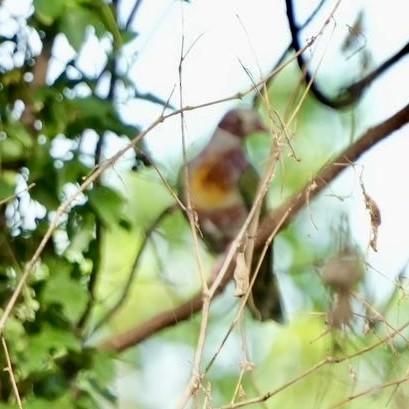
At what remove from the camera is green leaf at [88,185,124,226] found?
127cm

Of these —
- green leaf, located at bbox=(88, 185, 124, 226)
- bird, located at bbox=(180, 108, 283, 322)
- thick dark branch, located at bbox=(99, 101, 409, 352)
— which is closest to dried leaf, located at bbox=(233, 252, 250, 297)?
thick dark branch, located at bbox=(99, 101, 409, 352)

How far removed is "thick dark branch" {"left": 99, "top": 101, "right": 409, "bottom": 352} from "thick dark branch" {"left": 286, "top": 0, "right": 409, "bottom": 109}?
0.11 metres

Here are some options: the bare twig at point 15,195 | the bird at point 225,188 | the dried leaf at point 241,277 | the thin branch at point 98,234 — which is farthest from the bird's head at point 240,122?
the dried leaf at point 241,277

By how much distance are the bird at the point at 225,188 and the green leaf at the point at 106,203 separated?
19 cm

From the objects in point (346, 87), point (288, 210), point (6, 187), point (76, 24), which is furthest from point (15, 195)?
point (346, 87)

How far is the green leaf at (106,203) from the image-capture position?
127cm

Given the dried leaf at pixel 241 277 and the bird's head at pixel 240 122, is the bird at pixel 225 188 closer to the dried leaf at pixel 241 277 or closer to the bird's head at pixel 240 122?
the bird's head at pixel 240 122

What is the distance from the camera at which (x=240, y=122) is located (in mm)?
1434

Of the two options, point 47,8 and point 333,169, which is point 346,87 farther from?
point 47,8

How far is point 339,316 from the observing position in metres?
1.18

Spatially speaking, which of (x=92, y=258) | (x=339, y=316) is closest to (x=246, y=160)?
(x=92, y=258)

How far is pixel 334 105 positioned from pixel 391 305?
0.93 feet

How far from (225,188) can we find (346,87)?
24cm

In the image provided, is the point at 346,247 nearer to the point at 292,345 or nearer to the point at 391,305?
the point at 391,305
